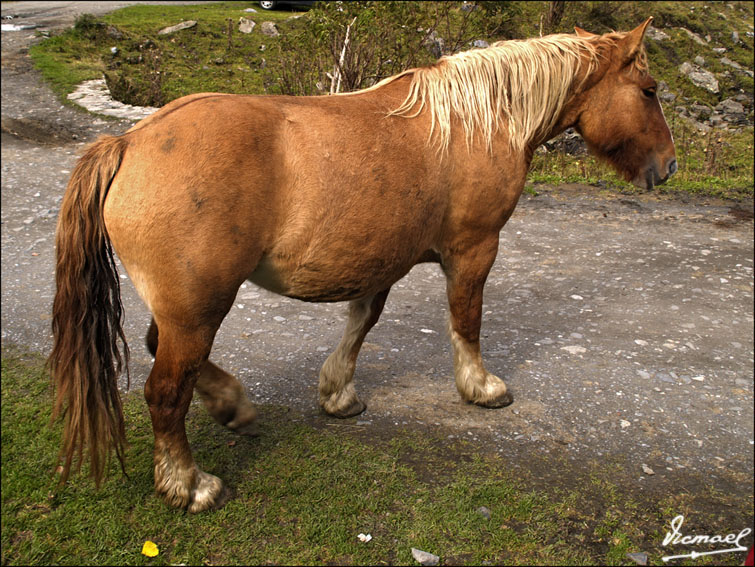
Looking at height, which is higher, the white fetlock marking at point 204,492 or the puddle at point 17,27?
the puddle at point 17,27

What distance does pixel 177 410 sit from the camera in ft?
9.59

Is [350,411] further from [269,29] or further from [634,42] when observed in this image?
[269,29]

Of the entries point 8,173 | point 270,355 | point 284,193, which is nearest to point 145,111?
point 8,173

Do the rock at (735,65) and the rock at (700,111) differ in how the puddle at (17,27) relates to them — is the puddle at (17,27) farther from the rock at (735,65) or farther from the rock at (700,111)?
the rock at (735,65)

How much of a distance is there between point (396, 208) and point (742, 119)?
11615mm

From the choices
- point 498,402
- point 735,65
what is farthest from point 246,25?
point 498,402

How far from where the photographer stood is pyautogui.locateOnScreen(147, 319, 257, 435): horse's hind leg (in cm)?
330

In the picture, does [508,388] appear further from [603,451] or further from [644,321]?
[644,321]

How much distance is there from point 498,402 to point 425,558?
1.38m

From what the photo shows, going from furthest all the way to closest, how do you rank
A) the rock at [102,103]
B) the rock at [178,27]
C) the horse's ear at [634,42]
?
the rock at [178,27] < the rock at [102,103] < the horse's ear at [634,42]

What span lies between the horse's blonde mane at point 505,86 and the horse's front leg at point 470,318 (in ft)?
2.05

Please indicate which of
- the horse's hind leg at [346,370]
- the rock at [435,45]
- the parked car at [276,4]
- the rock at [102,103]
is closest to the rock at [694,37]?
the rock at [435,45]

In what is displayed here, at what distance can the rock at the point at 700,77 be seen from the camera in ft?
42.3

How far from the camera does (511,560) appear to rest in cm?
289
